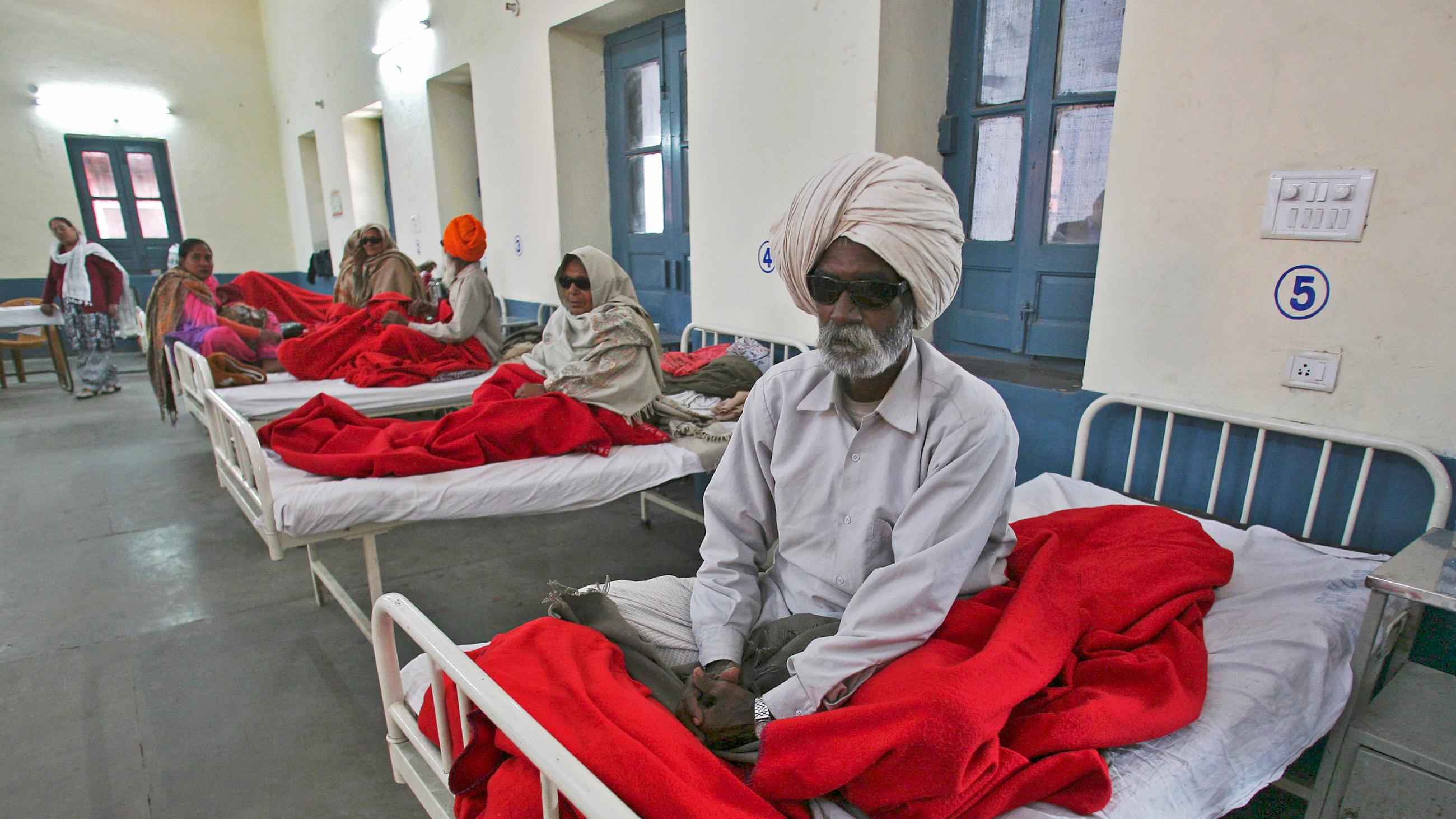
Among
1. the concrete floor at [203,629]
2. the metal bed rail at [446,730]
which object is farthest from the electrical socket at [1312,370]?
the concrete floor at [203,629]

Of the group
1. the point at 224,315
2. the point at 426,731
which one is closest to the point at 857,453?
the point at 426,731

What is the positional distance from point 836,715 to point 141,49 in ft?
41.2

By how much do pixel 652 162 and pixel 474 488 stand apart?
313 centimetres

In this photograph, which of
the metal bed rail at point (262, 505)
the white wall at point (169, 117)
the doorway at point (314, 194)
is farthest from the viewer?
the doorway at point (314, 194)

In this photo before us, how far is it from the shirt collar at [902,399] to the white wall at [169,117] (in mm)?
11646

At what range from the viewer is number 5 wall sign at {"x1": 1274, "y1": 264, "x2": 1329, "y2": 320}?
2.00 meters

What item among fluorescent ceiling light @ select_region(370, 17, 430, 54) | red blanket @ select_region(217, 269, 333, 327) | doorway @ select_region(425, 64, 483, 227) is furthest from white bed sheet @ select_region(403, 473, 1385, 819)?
fluorescent ceiling light @ select_region(370, 17, 430, 54)

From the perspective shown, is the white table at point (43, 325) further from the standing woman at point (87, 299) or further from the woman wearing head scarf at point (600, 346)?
the woman wearing head scarf at point (600, 346)

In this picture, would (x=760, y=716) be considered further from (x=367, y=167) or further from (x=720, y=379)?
(x=367, y=167)

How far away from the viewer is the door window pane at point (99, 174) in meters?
9.35

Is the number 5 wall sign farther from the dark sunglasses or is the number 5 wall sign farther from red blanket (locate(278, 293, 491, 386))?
red blanket (locate(278, 293, 491, 386))

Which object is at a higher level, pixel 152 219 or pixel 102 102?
pixel 102 102

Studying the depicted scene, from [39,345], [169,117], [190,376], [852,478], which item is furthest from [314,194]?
[852,478]

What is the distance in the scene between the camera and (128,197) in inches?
382
